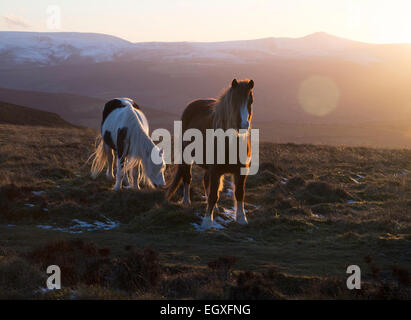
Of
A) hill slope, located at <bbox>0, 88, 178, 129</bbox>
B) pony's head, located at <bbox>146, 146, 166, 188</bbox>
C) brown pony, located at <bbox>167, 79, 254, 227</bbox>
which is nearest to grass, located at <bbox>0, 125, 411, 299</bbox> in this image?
pony's head, located at <bbox>146, 146, 166, 188</bbox>

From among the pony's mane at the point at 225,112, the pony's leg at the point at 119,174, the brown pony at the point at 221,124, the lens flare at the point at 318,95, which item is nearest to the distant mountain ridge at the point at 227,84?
the lens flare at the point at 318,95

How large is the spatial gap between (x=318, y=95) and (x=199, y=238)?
339 ft

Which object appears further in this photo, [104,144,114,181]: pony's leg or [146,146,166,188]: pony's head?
[104,144,114,181]: pony's leg

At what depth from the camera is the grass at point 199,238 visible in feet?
15.3

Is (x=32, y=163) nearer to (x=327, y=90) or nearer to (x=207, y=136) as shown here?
(x=207, y=136)

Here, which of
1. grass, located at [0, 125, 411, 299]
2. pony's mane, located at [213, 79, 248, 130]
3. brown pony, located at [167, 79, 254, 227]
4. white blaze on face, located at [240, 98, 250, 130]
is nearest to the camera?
grass, located at [0, 125, 411, 299]

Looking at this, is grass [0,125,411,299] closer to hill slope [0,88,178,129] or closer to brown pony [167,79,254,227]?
brown pony [167,79,254,227]

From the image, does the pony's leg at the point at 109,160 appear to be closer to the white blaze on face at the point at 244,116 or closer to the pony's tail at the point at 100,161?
the pony's tail at the point at 100,161

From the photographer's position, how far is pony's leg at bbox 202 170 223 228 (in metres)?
7.97

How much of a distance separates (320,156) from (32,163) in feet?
39.0

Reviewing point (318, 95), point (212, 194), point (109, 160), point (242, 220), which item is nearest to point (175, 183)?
point (212, 194)

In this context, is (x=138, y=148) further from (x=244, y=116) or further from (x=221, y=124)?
(x=244, y=116)

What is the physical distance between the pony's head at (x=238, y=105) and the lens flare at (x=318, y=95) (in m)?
82.9

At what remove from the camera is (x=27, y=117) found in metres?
36.6
